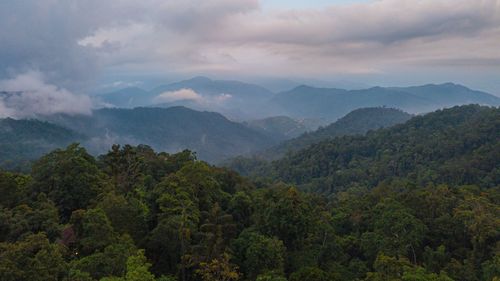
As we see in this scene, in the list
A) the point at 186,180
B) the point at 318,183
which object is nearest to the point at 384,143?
the point at 318,183

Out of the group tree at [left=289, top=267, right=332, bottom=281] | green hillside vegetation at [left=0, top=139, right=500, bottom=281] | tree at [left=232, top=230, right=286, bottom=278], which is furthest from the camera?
tree at [left=232, top=230, right=286, bottom=278]

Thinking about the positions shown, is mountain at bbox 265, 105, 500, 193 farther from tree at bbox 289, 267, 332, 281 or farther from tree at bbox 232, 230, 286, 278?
tree at bbox 289, 267, 332, 281

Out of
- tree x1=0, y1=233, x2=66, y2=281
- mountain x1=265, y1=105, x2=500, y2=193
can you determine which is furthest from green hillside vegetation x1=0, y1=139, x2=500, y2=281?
mountain x1=265, y1=105, x2=500, y2=193

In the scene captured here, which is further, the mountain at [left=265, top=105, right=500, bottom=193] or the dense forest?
the mountain at [left=265, top=105, right=500, bottom=193]

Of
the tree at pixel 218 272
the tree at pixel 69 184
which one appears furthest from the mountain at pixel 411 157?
the tree at pixel 218 272

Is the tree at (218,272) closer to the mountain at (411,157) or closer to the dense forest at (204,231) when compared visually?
the dense forest at (204,231)

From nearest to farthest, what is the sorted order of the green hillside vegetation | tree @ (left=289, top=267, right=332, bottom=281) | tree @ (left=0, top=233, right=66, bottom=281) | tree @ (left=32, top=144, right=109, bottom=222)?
1. tree @ (left=0, top=233, right=66, bottom=281)
2. the green hillside vegetation
3. tree @ (left=289, top=267, right=332, bottom=281)
4. tree @ (left=32, top=144, right=109, bottom=222)

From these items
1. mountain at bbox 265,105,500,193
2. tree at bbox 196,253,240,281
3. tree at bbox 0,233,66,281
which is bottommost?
mountain at bbox 265,105,500,193

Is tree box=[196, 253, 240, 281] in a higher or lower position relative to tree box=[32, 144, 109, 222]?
lower

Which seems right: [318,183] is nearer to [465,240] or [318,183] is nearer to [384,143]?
[384,143]
